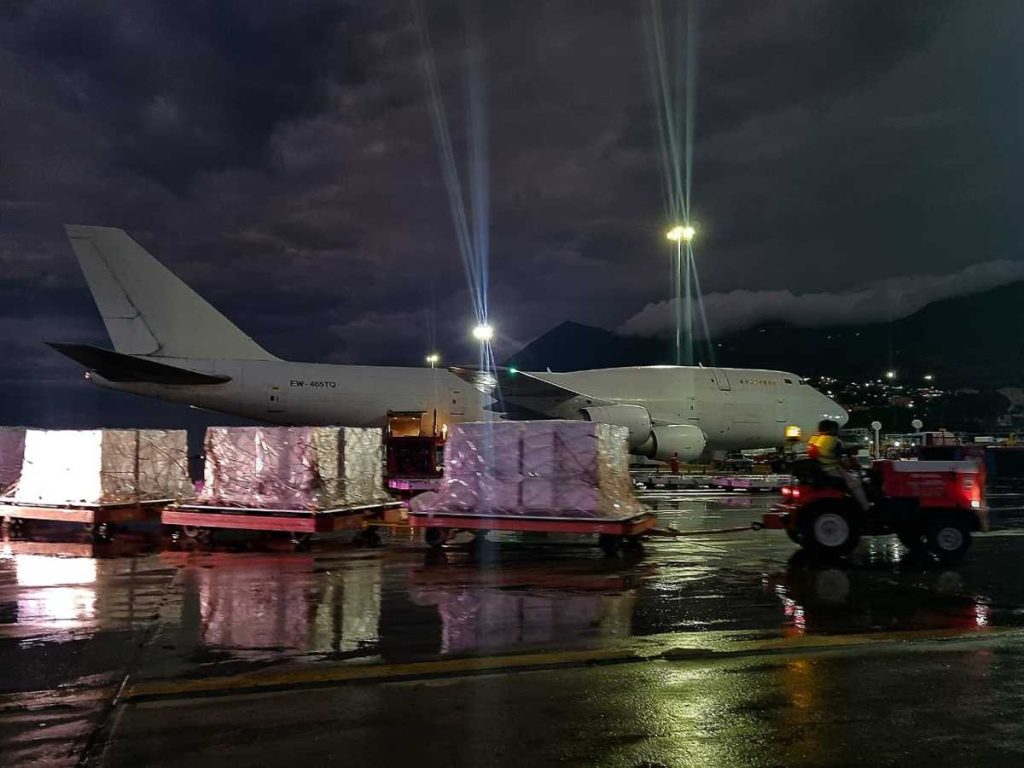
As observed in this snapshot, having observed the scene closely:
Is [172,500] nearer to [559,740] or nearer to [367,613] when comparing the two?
[367,613]

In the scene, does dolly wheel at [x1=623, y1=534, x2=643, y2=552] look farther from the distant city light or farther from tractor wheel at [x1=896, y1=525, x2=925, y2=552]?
the distant city light

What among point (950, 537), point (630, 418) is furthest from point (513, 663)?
point (630, 418)

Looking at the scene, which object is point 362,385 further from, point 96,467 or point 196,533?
point 196,533

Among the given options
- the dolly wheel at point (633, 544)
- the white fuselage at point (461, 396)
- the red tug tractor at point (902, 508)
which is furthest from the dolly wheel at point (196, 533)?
the white fuselage at point (461, 396)

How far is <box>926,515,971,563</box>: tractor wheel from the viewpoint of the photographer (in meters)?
10.9

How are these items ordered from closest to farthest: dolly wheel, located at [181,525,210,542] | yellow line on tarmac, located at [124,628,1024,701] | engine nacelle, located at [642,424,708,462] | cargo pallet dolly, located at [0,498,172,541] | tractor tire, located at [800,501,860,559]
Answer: yellow line on tarmac, located at [124,628,1024,701]
tractor tire, located at [800,501,860,559]
dolly wheel, located at [181,525,210,542]
cargo pallet dolly, located at [0,498,172,541]
engine nacelle, located at [642,424,708,462]

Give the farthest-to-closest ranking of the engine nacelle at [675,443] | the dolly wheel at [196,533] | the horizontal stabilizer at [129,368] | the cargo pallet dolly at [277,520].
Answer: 1. the engine nacelle at [675,443]
2. the horizontal stabilizer at [129,368]
3. the dolly wheel at [196,533]
4. the cargo pallet dolly at [277,520]

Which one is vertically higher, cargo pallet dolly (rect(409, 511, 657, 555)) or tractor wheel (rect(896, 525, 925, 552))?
cargo pallet dolly (rect(409, 511, 657, 555))

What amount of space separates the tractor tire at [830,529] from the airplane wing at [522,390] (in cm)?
1604

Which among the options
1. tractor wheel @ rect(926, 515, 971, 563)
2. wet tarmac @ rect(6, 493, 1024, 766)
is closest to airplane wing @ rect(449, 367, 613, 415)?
wet tarmac @ rect(6, 493, 1024, 766)

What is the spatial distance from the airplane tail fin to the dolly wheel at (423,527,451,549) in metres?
18.0

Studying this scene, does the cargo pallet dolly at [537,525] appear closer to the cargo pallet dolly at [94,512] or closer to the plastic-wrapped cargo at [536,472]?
the plastic-wrapped cargo at [536,472]

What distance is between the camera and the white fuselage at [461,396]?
27.7 metres

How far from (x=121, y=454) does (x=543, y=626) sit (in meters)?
9.92
